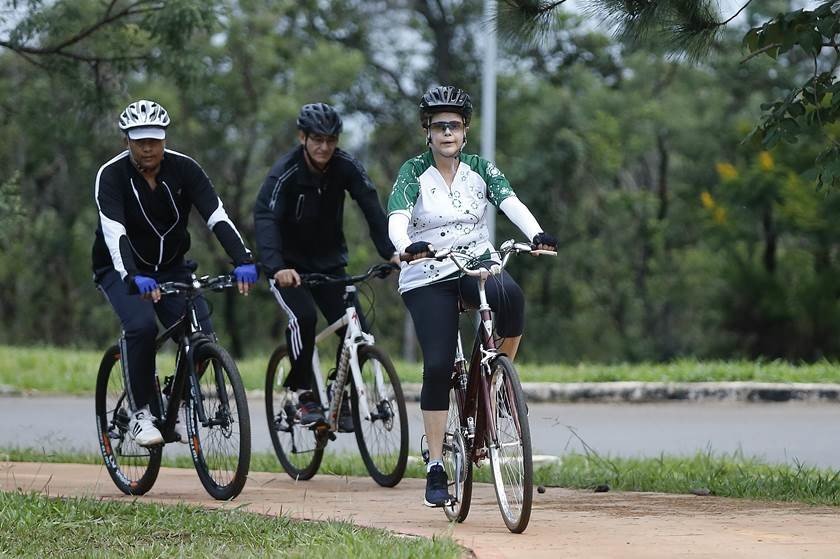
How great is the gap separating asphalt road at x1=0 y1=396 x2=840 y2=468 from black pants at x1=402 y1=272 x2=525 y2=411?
3580 millimetres

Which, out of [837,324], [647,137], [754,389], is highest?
[647,137]

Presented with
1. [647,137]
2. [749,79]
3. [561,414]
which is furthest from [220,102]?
[561,414]

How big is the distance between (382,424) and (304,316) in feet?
2.58

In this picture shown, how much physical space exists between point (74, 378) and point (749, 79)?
70.4 feet

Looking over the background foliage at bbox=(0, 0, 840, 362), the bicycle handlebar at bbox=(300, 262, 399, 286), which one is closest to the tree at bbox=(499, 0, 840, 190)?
the bicycle handlebar at bbox=(300, 262, 399, 286)

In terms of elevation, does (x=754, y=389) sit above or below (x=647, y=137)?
below

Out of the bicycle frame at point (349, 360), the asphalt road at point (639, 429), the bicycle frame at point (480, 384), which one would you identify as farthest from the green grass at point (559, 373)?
the bicycle frame at point (480, 384)

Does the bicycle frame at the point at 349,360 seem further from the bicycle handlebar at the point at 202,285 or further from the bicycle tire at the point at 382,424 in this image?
the bicycle handlebar at the point at 202,285

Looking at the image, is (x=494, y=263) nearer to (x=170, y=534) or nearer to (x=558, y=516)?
(x=558, y=516)

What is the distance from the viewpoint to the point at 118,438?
8562mm

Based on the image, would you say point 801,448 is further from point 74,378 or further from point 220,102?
point 220,102

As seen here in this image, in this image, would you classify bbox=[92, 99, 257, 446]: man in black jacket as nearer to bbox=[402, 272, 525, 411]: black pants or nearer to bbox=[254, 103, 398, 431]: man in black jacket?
bbox=[254, 103, 398, 431]: man in black jacket

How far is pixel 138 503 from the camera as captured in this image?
7301 mm

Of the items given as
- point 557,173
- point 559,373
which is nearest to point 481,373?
point 559,373
